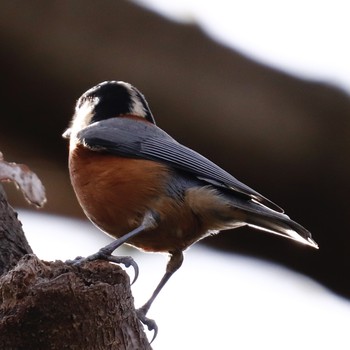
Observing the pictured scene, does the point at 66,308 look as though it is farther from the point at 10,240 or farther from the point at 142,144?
the point at 142,144

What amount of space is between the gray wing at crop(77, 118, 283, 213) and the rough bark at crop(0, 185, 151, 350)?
45.7 inches

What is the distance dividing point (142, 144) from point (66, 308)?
166 cm

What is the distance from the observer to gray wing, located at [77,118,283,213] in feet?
9.59

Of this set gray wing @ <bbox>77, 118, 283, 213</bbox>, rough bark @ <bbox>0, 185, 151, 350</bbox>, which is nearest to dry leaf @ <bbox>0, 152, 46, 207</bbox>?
rough bark @ <bbox>0, 185, 151, 350</bbox>

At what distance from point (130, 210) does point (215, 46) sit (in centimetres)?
93

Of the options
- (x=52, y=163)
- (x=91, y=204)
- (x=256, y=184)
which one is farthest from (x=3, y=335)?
(x=91, y=204)

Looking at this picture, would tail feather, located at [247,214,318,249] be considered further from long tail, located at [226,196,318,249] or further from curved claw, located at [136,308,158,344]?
curved claw, located at [136,308,158,344]

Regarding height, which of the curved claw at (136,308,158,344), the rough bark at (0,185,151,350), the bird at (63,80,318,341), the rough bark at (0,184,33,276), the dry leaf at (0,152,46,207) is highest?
the rough bark at (0,185,151,350)

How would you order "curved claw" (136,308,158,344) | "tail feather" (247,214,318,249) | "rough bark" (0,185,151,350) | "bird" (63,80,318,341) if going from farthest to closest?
"bird" (63,80,318,341), "curved claw" (136,308,158,344), "tail feather" (247,214,318,249), "rough bark" (0,185,151,350)

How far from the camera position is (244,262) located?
2066mm

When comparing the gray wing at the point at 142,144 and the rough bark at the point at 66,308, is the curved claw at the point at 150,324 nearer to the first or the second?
the gray wing at the point at 142,144

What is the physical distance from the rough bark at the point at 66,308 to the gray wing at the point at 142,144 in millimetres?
1160

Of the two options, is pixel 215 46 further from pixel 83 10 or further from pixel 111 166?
pixel 111 166

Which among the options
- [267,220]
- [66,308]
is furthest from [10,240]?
[267,220]
